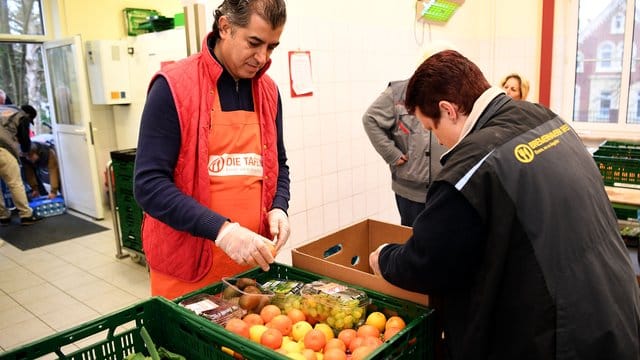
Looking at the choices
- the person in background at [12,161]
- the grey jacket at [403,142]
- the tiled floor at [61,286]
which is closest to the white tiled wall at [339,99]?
the grey jacket at [403,142]

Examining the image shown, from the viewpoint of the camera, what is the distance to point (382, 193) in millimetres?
4137

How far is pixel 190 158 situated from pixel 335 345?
2.12ft

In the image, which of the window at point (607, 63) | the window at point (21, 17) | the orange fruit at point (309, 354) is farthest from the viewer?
the window at point (21, 17)

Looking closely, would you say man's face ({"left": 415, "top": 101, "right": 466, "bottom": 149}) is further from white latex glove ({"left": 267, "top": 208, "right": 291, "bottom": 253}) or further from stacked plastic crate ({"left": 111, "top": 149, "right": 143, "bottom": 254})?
stacked plastic crate ({"left": 111, "top": 149, "right": 143, "bottom": 254})

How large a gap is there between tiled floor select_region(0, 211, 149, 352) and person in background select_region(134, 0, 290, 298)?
2258 millimetres

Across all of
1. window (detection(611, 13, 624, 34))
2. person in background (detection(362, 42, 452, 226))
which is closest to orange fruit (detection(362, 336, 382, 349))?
person in background (detection(362, 42, 452, 226))

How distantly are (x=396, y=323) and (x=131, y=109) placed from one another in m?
5.17

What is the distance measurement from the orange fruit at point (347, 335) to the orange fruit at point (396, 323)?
80 mm

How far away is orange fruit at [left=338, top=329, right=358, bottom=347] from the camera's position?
1.15 m

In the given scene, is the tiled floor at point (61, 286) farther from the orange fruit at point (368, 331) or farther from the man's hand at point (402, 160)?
the orange fruit at point (368, 331)

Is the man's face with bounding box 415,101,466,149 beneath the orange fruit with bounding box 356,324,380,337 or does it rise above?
above

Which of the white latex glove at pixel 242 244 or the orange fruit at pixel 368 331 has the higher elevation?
the white latex glove at pixel 242 244

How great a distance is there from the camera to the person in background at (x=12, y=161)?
18.4 ft

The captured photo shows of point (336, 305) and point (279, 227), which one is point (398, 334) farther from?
point (279, 227)
